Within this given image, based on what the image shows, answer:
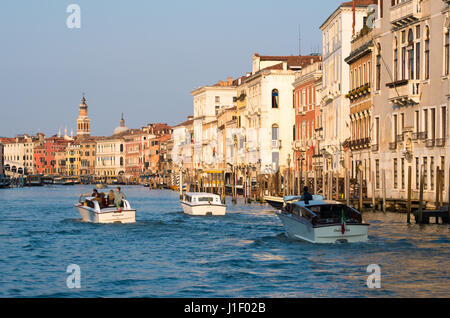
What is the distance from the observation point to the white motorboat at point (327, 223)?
23703mm

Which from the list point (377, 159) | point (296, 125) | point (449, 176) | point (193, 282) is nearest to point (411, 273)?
point (193, 282)

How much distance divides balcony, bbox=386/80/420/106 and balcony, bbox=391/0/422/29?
2.63 metres

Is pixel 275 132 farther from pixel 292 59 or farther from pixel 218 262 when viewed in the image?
pixel 218 262

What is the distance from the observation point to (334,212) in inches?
985

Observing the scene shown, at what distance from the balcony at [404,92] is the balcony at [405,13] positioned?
→ 2.63m

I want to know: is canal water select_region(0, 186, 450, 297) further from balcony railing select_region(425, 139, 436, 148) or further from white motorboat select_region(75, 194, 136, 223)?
balcony railing select_region(425, 139, 436, 148)

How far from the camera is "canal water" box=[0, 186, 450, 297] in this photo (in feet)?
54.2

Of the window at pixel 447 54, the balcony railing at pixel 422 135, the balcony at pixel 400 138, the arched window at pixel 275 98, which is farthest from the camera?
the arched window at pixel 275 98

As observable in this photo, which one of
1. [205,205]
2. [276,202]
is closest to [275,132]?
[276,202]

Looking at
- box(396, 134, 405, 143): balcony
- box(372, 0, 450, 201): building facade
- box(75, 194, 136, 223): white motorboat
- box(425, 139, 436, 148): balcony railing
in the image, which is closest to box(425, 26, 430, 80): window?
box(372, 0, 450, 201): building facade

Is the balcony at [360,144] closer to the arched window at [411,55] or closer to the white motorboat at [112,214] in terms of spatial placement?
the arched window at [411,55]

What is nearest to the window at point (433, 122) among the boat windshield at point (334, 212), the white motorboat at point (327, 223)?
the white motorboat at point (327, 223)

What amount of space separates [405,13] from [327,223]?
16950mm
